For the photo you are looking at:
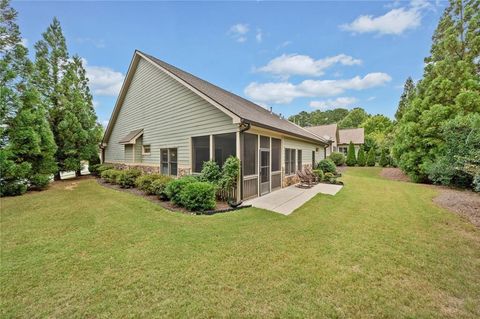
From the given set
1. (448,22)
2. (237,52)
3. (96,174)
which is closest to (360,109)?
(448,22)

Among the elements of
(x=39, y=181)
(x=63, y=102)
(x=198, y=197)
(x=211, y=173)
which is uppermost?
(x=63, y=102)

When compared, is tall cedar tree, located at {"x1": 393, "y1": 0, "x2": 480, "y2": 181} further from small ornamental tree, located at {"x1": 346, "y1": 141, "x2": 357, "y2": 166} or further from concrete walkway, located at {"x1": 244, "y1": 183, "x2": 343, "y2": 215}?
small ornamental tree, located at {"x1": 346, "y1": 141, "x2": 357, "y2": 166}

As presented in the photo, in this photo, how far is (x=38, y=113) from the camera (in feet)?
33.3

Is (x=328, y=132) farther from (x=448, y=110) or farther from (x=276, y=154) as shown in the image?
(x=276, y=154)

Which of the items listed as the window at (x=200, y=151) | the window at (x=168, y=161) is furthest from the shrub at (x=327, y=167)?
the window at (x=168, y=161)

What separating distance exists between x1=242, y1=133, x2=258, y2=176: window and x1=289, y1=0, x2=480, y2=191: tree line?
9.04 metres

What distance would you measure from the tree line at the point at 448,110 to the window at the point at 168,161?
1326 cm

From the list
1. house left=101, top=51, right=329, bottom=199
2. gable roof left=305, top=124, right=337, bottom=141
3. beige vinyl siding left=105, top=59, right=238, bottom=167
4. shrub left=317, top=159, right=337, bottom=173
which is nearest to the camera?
house left=101, top=51, right=329, bottom=199

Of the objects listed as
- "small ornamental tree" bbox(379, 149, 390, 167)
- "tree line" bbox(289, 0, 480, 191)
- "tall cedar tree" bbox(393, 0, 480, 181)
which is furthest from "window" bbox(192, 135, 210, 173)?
"small ornamental tree" bbox(379, 149, 390, 167)

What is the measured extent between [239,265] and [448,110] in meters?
16.1

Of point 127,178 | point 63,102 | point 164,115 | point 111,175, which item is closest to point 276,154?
point 164,115

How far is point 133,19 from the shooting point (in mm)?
10633

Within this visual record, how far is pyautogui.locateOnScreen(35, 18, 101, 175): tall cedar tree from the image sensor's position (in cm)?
1340

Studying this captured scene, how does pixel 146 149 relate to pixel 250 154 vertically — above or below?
above
